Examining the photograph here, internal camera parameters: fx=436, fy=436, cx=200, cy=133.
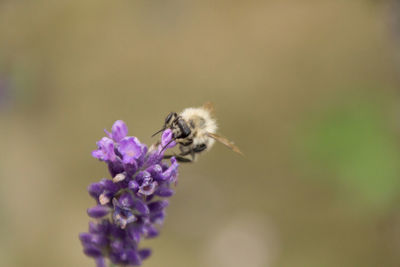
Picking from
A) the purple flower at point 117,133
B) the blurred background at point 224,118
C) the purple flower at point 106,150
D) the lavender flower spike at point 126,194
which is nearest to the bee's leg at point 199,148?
the lavender flower spike at point 126,194

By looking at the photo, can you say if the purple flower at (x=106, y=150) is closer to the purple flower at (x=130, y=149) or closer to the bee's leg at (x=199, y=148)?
the purple flower at (x=130, y=149)

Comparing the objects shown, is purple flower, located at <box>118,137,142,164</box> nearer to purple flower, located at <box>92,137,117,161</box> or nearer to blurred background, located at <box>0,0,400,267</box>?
purple flower, located at <box>92,137,117,161</box>

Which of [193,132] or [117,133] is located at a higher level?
[193,132]

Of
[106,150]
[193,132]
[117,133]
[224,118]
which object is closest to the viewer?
[106,150]

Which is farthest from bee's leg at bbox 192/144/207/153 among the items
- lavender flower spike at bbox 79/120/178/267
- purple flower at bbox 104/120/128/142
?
purple flower at bbox 104/120/128/142

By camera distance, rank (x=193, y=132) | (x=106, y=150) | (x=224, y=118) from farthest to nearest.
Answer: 1. (x=224, y=118)
2. (x=193, y=132)
3. (x=106, y=150)

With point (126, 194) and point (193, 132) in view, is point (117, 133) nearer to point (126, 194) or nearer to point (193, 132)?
point (126, 194)

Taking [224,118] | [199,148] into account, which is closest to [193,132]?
[199,148]

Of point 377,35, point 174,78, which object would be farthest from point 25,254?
point 377,35
